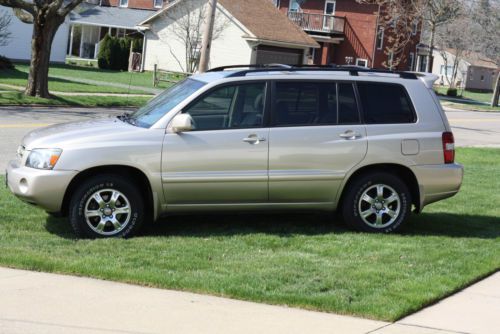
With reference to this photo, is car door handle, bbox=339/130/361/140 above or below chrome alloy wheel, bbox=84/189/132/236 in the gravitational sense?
above

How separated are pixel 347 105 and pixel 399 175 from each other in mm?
982

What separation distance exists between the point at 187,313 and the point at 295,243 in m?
2.46

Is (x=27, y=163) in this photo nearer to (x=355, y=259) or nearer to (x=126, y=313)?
(x=126, y=313)

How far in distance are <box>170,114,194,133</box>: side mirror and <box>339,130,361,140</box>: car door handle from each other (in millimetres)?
1619

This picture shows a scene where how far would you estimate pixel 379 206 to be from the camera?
8836 mm

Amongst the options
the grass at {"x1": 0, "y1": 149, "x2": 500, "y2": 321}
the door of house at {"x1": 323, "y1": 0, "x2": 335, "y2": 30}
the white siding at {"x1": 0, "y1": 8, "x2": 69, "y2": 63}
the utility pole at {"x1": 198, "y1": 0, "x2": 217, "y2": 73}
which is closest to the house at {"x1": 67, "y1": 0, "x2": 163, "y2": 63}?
the white siding at {"x1": 0, "y1": 8, "x2": 69, "y2": 63}

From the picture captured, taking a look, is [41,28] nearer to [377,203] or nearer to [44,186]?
[44,186]

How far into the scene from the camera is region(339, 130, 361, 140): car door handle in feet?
28.2

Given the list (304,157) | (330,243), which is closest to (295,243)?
(330,243)

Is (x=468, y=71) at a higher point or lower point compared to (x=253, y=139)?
higher

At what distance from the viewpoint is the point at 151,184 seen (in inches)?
319

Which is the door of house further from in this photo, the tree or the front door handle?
the front door handle

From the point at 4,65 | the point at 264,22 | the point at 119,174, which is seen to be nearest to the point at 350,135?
the point at 119,174

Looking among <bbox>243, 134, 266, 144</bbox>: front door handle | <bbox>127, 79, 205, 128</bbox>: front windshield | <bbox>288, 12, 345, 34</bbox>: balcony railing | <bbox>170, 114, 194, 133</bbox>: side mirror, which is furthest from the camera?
<bbox>288, 12, 345, 34</bbox>: balcony railing
